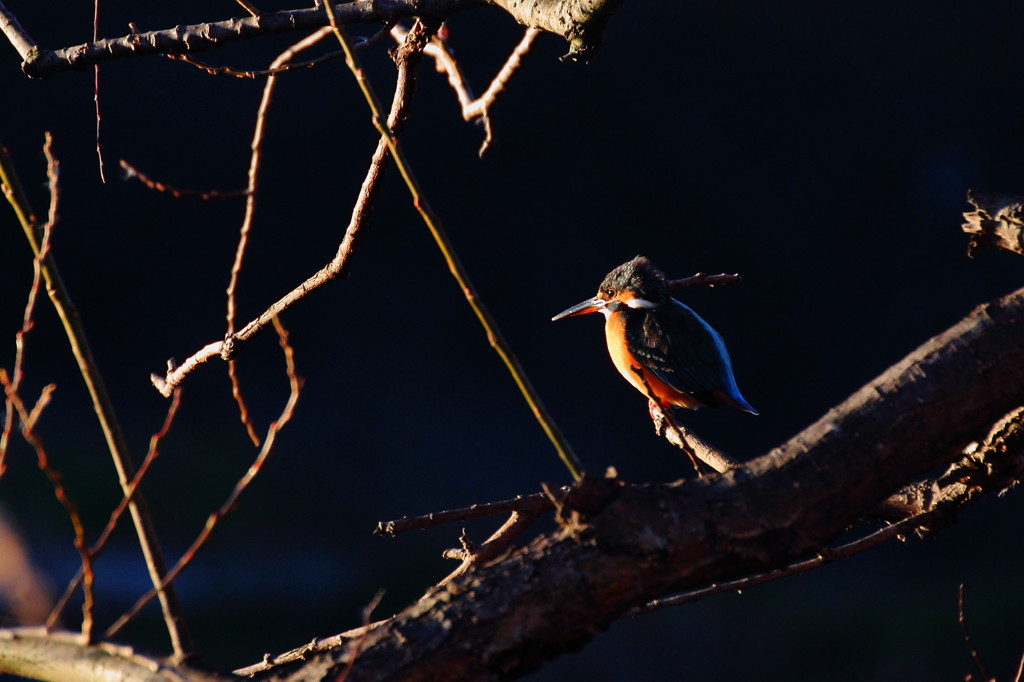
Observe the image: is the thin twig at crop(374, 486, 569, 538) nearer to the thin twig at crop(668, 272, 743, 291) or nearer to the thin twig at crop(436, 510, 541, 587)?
the thin twig at crop(436, 510, 541, 587)

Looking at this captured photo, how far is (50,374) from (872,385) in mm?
5347

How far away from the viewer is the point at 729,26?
6.65m

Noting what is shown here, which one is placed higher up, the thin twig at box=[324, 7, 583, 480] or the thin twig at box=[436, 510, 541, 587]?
the thin twig at box=[324, 7, 583, 480]

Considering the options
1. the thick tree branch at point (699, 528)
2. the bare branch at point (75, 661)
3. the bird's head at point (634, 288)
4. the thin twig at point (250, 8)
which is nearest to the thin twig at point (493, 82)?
the thin twig at point (250, 8)

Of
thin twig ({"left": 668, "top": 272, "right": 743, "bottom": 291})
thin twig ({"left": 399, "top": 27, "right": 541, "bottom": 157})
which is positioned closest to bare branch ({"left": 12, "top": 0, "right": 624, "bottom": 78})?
thin twig ({"left": 399, "top": 27, "right": 541, "bottom": 157})

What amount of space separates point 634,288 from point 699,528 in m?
2.97

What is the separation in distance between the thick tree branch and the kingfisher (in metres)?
2.53

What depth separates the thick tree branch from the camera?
3.64ft

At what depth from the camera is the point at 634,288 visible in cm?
409

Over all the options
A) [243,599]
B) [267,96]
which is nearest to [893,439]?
[267,96]

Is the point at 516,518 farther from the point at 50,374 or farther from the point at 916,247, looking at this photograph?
the point at 916,247

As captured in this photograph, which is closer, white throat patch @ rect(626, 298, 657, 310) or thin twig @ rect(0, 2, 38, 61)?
thin twig @ rect(0, 2, 38, 61)

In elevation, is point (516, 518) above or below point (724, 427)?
above

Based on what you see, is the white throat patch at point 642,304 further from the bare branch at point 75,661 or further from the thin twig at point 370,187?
the bare branch at point 75,661
